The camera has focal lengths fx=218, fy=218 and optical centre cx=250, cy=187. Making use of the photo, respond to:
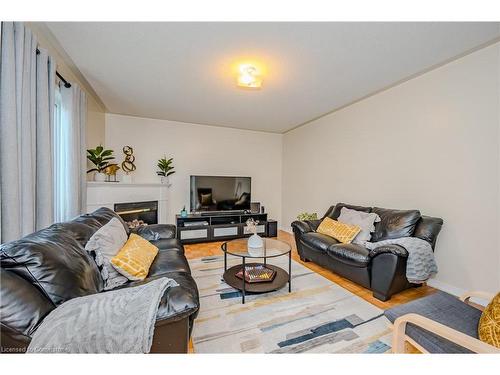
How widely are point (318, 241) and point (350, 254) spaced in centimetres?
48

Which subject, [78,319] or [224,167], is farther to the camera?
[224,167]

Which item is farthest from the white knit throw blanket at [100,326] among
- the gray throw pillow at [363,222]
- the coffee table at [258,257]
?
the gray throw pillow at [363,222]

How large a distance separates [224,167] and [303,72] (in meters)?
2.88

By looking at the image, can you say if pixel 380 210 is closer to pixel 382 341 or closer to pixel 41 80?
pixel 382 341

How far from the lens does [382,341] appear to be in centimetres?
157

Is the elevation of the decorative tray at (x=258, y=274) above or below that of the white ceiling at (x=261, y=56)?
below

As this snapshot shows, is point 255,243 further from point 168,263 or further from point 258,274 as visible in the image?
point 168,263

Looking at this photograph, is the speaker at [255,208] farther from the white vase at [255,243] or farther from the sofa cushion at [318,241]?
the white vase at [255,243]

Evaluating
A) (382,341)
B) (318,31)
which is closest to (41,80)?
(318,31)

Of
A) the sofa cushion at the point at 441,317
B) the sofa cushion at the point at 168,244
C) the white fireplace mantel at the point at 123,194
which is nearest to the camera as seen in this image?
the sofa cushion at the point at 441,317

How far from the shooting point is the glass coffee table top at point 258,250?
2277mm

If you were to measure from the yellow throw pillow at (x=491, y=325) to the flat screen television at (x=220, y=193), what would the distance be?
12.7ft

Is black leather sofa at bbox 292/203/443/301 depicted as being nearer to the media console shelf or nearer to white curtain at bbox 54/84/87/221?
the media console shelf

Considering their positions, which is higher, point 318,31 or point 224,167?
point 318,31
